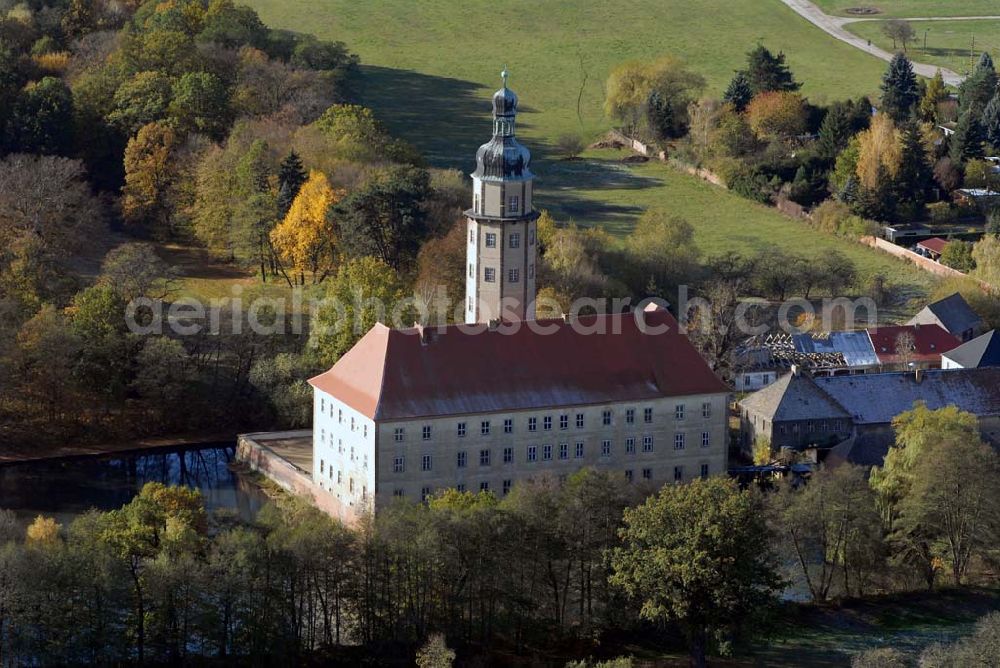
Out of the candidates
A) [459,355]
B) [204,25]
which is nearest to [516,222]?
[459,355]

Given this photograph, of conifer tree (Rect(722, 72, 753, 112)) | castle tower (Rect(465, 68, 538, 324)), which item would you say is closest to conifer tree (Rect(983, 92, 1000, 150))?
conifer tree (Rect(722, 72, 753, 112))

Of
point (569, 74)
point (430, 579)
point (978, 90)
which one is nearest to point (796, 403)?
point (430, 579)

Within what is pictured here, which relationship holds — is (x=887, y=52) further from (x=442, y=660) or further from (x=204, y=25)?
(x=442, y=660)

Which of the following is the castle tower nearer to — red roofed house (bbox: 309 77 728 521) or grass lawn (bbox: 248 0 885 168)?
red roofed house (bbox: 309 77 728 521)

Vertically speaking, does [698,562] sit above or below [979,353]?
below

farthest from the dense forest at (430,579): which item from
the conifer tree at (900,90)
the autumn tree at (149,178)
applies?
the conifer tree at (900,90)

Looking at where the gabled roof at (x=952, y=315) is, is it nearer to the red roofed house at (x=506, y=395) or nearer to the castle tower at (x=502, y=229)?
A: the red roofed house at (x=506, y=395)

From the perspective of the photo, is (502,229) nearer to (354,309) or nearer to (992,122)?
(354,309)
